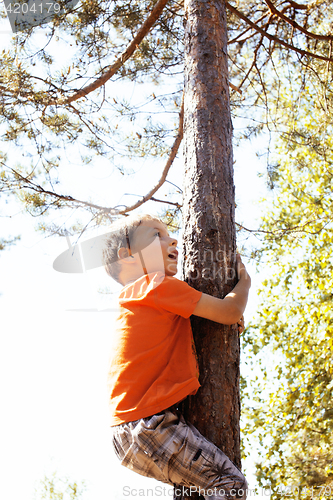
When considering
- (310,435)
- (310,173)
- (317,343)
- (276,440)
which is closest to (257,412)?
(276,440)

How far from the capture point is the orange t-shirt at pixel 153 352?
4.43ft

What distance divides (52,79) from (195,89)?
59.2 inches

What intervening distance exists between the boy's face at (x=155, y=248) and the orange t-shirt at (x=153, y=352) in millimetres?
137

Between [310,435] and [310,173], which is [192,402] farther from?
[310,173]

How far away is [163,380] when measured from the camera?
137 centimetres

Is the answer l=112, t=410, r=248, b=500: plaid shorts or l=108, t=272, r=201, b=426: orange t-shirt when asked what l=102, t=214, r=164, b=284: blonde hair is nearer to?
l=108, t=272, r=201, b=426: orange t-shirt

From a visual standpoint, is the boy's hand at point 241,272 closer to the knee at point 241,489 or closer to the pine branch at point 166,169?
the knee at point 241,489

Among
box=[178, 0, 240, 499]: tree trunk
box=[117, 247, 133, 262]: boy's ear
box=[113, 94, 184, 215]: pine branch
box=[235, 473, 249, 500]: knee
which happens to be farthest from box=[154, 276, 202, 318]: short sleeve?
box=[113, 94, 184, 215]: pine branch

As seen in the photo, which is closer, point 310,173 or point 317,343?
point 317,343

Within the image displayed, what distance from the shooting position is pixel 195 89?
1.93 m

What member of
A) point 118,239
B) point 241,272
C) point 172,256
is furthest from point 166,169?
point 241,272

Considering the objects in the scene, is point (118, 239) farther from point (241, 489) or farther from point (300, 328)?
point (300, 328)

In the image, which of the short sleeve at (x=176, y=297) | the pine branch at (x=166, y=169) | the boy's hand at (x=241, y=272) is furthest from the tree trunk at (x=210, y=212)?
the pine branch at (x=166, y=169)

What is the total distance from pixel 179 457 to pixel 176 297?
49 centimetres
